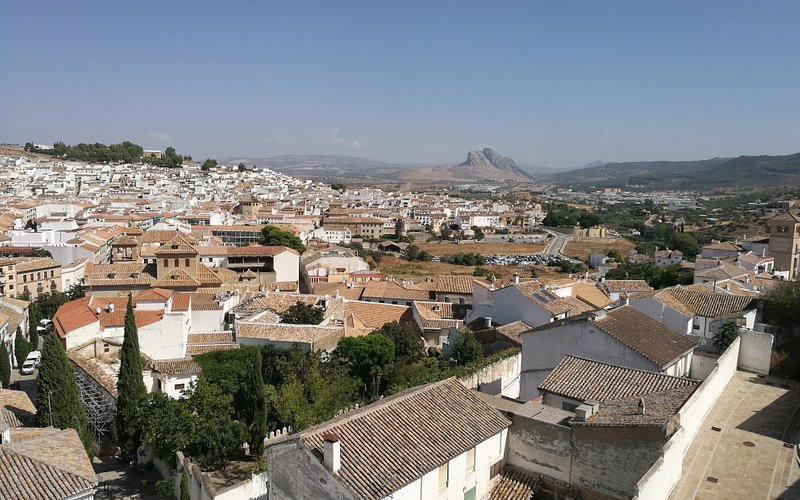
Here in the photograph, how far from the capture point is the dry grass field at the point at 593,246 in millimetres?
83375

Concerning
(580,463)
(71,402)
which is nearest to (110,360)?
(71,402)

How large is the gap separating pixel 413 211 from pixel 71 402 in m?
87.7

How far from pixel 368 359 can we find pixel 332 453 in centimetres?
1207

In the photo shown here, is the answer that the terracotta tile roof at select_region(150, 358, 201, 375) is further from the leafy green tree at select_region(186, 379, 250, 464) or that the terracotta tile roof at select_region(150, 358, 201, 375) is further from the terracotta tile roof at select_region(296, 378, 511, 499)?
the terracotta tile roof at select_region(296, 378, 511, 499)

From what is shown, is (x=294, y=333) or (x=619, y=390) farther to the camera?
(x=294, y=333)

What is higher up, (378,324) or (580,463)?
(580,463)

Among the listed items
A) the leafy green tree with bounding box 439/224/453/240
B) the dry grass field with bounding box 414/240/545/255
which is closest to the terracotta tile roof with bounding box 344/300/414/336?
the dry grass field with bounding box 414/240/545/255

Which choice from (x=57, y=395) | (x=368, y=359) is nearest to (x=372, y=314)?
(x=368, y=359)

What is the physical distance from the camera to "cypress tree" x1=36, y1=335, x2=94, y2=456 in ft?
54.0

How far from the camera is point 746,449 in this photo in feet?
35.3

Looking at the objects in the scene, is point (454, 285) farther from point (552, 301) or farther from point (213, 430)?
point (213, 430)

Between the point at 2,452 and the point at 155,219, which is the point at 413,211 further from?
the point at 2,452

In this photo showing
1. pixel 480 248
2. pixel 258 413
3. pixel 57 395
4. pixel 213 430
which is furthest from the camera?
pixel 480 248

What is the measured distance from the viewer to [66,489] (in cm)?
1129
